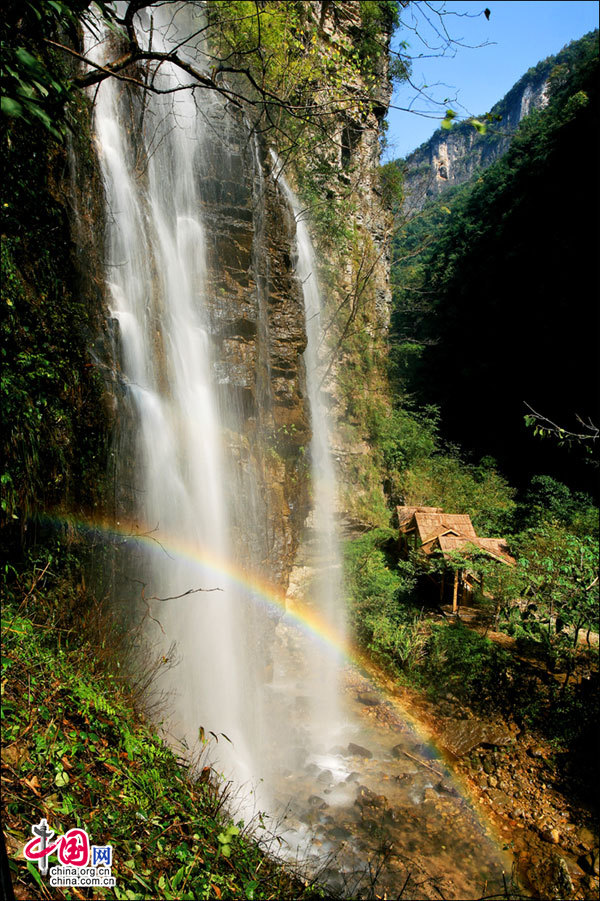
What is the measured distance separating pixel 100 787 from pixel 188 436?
13.9 feet

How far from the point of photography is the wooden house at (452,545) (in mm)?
9539

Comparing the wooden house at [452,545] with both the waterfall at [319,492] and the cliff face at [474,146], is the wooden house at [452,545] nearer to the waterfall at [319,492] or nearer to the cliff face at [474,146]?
the waterfall at [319,492]

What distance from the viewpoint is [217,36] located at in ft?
32.8

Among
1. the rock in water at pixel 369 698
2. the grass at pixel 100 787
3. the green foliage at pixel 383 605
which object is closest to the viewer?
the grass at pixel 100 787

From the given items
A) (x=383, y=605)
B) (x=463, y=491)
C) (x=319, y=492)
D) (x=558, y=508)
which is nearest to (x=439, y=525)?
(x=383, y=605)

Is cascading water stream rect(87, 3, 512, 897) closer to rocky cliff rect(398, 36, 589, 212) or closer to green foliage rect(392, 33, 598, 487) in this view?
green foliage rect(392, 33, 598, 487)

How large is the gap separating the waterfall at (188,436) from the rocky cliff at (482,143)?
43.6ft

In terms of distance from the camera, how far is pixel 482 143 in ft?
248

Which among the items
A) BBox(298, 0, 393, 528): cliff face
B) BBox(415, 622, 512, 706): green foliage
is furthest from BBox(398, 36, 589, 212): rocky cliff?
BBox(415, 622, 512, 706): green foliage

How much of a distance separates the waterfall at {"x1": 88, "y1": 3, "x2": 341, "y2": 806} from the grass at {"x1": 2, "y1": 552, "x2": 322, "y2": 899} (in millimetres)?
1383

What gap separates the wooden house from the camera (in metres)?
9.54

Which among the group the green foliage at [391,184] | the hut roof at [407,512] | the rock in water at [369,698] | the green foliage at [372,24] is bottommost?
the rock in water at [369,698]

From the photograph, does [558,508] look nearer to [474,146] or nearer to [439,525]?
[439,525]

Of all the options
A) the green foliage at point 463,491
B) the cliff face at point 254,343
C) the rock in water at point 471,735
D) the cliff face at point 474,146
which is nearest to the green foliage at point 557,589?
the rock in water at point 471,735
